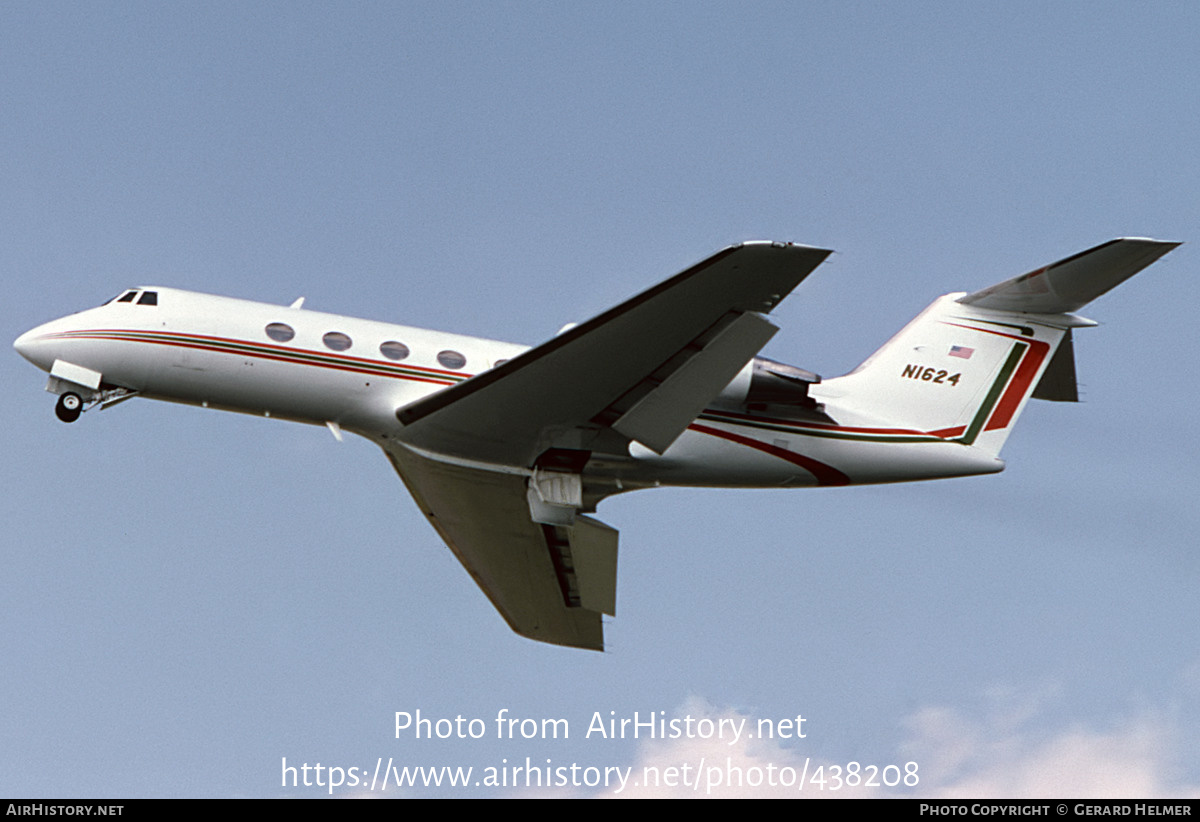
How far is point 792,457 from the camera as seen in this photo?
1909cm

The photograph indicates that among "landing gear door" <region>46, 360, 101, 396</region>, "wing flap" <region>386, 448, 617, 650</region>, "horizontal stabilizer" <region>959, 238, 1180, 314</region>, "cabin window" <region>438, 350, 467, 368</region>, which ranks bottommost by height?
"wing flap" <region>386, 448, 617, 650</region>

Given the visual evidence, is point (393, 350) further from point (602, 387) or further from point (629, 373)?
point (629, 373)

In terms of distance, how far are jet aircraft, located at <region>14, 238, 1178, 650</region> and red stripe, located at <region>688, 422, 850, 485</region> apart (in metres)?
0.02

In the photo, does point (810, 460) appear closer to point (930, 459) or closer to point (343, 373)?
point (930, 459)

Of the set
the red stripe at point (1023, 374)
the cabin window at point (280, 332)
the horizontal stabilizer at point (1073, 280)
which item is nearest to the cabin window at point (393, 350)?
the cabin window at point (280, 332)

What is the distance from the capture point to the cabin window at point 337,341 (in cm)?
1858

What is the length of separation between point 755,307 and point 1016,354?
5932 millimetres

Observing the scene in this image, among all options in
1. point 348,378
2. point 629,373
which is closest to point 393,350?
point 348,378

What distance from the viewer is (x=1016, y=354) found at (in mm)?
20047

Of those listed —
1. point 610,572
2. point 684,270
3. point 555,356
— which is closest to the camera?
point 684,270

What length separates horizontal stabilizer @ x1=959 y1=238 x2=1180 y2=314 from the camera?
55.7 feet

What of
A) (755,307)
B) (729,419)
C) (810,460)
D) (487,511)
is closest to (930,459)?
(810,460)

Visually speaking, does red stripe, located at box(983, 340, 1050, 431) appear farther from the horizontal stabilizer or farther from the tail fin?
the horizontal stabilizer

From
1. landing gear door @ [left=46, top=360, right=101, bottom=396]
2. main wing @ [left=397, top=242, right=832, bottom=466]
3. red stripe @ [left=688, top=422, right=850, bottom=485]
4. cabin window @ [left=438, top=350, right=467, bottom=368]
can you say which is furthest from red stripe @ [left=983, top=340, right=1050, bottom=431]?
landing gear door @ [left=46, top=360, right=101, bottom=396]
